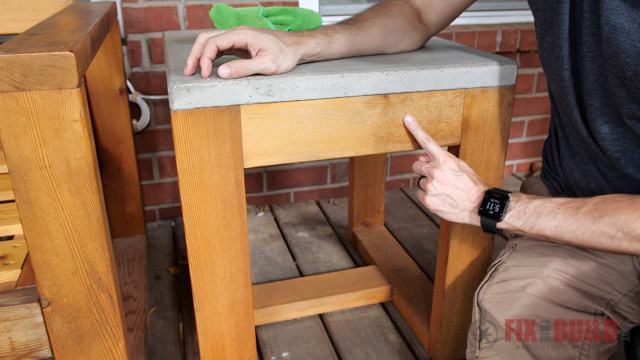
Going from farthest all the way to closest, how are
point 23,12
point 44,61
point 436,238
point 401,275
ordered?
point 436,238
point 401,275
point 23,12
point 44,61

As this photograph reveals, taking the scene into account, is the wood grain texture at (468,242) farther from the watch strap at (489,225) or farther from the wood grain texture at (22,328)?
the wood grain texture at (22,328)

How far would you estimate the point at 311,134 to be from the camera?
889 mm

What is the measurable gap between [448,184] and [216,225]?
16.2 inches

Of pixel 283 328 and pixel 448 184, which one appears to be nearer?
pixel 448 184

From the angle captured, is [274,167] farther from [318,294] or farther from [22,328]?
[22,328]

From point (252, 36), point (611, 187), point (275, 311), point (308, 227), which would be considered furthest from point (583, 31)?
point (308, 227)

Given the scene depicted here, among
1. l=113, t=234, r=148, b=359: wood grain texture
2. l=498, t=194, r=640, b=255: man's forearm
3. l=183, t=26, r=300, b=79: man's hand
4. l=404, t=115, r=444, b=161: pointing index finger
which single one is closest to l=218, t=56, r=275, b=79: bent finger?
l=183, t=26, r=300, b=79: man's hand

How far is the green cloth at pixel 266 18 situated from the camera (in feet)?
3.56

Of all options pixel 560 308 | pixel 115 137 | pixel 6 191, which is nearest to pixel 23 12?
pixel 115 137

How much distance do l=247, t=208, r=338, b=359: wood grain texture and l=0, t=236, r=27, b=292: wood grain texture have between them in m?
0.56

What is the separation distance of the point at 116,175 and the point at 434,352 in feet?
3.17

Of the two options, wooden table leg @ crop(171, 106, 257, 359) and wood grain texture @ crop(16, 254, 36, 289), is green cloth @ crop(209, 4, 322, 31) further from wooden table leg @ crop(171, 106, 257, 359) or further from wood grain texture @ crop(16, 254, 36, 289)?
wood grain texture @ crop(16, 254, 36, 289)

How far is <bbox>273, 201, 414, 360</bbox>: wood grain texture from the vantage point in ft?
4.08

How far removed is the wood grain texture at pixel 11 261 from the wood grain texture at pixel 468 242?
0.79 m
